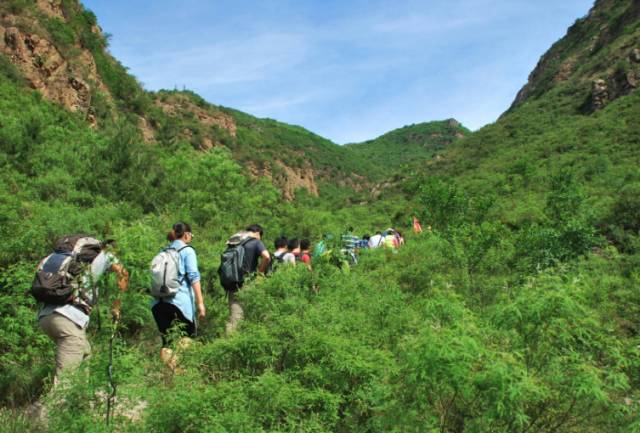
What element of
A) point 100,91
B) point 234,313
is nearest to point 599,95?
point 100,91

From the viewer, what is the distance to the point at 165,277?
13.8 feet

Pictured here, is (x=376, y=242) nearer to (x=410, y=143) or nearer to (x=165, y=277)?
(x=165, y=277)

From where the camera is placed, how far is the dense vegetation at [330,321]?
265 centimetres

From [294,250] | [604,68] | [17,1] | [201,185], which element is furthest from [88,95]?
[604,68]

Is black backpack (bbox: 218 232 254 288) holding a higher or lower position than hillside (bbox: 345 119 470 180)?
lower

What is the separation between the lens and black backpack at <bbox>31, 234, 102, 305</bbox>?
341 centimetres

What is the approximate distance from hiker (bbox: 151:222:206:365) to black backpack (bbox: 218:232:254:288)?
60 centimetres

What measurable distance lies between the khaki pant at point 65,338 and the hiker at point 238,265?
1632mm

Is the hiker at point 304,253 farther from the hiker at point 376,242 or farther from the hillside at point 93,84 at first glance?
the hillside at point 93,84

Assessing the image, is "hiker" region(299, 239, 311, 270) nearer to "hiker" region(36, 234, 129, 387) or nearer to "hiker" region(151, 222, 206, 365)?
"hiker" region(151, 222, 206, 365)

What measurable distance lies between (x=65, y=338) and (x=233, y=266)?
1.95 m

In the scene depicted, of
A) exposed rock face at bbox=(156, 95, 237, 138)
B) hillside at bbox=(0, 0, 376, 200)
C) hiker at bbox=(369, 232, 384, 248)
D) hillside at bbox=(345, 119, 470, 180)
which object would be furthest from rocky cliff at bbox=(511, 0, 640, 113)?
hillside at bbox=(345, 119, 470, 180)

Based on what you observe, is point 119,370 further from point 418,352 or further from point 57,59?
point 57,59

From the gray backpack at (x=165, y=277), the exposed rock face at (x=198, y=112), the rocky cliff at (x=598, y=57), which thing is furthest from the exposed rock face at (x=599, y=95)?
the gray backpack at (x=165, y=277)
